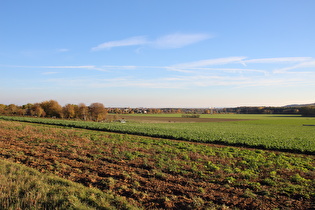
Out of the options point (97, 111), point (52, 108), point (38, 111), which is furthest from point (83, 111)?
point (38, 111)

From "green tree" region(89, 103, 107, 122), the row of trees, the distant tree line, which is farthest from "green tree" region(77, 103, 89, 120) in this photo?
the distant tree line

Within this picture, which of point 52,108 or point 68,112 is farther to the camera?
point 52,108

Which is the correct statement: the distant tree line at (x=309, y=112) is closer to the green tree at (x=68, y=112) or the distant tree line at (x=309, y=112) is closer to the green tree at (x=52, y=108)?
the green tree at (x=68, y=112)

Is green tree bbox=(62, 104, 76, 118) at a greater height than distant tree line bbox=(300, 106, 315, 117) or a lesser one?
greater

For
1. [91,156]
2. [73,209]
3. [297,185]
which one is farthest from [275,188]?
[91,156]

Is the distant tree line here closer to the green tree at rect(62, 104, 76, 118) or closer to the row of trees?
the row of trees

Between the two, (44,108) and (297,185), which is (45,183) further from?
(44,108)

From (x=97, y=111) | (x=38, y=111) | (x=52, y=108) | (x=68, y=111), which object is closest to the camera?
(x=97, y=111)

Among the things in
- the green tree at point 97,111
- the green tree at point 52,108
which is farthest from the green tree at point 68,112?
the green tree at point 97,111

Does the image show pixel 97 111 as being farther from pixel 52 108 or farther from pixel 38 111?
pixel 38 111

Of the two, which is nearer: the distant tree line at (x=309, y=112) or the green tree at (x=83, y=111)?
the green tree at (x=83, y=111)

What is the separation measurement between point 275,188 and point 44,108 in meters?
118

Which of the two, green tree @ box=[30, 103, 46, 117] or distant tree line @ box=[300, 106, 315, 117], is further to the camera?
distant tree line @ box=[300, 106, 315, 117]

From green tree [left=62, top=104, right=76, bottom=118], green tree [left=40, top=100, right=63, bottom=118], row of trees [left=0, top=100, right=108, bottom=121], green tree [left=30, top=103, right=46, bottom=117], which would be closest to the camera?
row of trees [left=0, top=100, right=108, bottom=121]
